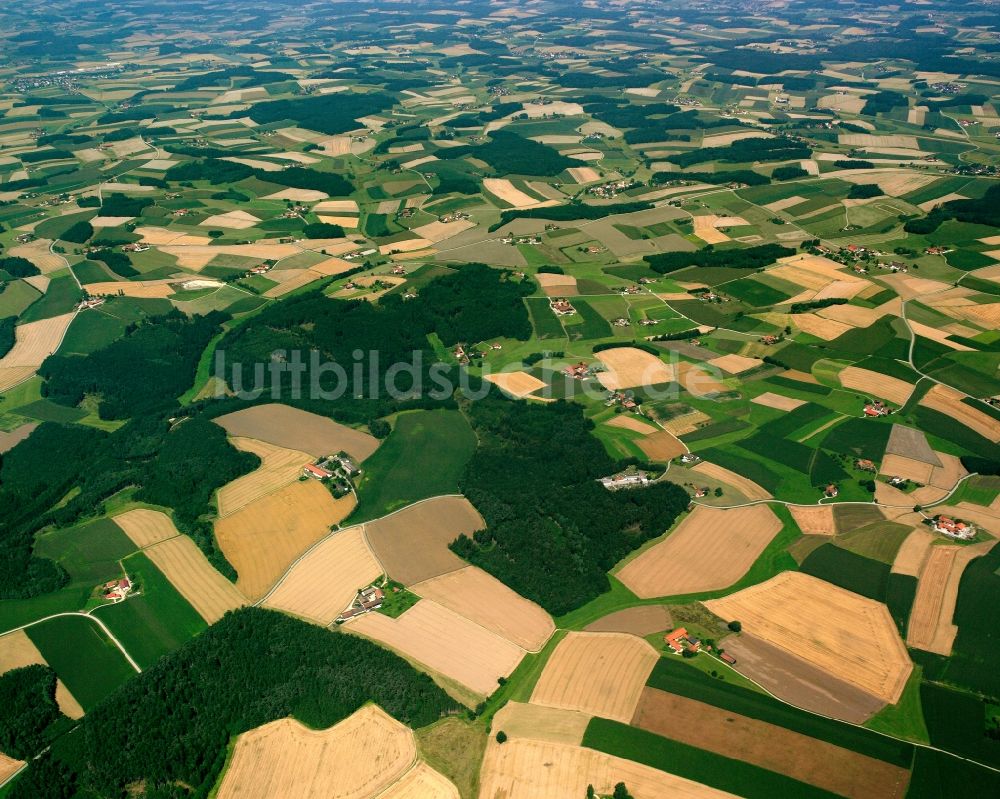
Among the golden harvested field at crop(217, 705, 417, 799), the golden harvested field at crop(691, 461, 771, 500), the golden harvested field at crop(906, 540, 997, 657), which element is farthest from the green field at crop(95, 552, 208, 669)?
the golden harvested field at crop(906, 540, 997, 657)

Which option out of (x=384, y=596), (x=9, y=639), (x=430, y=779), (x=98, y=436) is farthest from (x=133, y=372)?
(x=430, y=779)

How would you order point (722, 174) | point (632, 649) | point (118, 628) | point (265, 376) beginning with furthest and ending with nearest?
point (722, 174) → point (265, 376) → point (118, 628) → point (632, 649)

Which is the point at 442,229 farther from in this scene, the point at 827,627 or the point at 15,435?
the point at 827,627

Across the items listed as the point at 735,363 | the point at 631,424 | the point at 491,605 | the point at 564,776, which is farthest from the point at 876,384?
the point at 564,776

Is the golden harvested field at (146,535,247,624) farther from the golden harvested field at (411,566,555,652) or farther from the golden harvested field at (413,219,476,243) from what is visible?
the golden harvested field at (413,219,476,243)

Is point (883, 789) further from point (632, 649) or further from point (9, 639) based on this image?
point (9, 639)

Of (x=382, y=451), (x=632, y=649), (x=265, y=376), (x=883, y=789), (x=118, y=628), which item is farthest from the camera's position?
(x=265, y=376)
